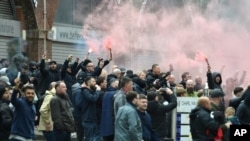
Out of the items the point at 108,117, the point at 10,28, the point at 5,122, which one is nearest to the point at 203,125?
the point at 108,117

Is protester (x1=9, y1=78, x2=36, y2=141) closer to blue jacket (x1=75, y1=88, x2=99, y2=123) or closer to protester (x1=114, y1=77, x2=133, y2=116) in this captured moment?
protester (x1=114, y1=77, x2=133, y2=116)

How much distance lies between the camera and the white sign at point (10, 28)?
2588 centimetres

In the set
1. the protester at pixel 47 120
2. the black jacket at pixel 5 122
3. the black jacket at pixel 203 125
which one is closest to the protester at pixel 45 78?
the protester at pixel 47 120

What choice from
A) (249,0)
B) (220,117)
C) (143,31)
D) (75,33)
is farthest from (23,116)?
(249,0)

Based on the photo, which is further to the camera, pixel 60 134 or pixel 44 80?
pixel 44 80

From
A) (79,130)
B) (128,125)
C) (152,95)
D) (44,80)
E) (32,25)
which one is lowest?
(79,130)

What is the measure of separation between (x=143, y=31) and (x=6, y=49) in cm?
797

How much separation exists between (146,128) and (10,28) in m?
14.5

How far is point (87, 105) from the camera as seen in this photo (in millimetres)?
15359

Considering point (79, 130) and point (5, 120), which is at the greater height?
point (5, 120)

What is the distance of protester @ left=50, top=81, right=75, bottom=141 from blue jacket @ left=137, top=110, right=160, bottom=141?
1894mm

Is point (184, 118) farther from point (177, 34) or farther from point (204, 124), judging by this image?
point (177, 34)

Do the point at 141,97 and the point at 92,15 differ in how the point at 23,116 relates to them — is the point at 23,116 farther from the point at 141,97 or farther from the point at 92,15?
the point at 92,15

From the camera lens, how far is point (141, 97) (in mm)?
12227
